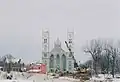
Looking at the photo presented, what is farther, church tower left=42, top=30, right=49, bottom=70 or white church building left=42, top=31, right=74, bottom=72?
white church building left=42, top=31, right=74, bottom=72

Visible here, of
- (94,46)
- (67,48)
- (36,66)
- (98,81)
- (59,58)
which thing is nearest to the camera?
(98,81)

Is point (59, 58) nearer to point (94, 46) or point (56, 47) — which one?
point (56, 47)

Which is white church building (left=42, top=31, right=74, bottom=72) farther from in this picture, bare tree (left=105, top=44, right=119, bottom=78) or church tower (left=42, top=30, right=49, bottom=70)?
bare tree (left=105, top=44, right=119, bottom=78)

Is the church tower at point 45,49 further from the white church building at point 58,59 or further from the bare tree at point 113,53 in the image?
the bare tree at point 113,53

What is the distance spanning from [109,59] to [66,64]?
12.7 feet

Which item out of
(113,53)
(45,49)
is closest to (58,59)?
(45,49)

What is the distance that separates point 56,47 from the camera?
669 inches

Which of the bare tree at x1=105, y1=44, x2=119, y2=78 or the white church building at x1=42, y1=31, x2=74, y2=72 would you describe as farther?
the white church building at x1=42, y1=31, x2=74, y2=72

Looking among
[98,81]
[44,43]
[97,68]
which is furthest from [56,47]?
[98,81]

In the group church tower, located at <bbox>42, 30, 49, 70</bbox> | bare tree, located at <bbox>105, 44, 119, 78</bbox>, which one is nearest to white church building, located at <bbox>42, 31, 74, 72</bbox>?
church tower, located at <bbox>42, 30, 49, 70</bbox>

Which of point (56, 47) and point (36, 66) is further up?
point (56, 47)

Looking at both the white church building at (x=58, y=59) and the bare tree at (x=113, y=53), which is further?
the white church building at (x=58, y=59)

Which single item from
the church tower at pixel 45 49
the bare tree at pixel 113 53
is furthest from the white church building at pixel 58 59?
the bare tree at pixel 113 53

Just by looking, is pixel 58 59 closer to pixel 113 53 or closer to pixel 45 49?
pixel 45 49
